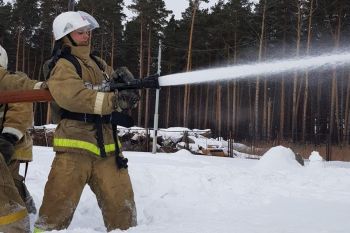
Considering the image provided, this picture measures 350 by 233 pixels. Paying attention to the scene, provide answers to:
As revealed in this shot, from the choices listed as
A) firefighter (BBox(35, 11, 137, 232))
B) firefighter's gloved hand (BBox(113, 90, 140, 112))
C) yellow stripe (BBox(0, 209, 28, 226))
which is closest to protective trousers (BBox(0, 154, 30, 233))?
yellow stripe (BBox(0, 209, 28, 226))

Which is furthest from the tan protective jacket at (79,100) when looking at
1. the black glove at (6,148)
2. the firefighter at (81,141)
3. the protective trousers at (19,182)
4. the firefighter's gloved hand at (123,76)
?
the protective trousers at (19,182)

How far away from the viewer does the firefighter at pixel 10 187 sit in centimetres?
328

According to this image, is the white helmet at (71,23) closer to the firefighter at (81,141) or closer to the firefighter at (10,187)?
the firefighter at (81,141)

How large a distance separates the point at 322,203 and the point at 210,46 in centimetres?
3504

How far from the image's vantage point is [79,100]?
10.8 ft

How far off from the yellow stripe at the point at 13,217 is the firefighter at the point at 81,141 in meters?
0.19

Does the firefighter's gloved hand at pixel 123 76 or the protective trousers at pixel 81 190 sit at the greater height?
the firefighter's gloved hand at pixel 123 76

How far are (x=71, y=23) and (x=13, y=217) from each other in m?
1.50

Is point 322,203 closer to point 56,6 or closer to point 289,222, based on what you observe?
point 289,222

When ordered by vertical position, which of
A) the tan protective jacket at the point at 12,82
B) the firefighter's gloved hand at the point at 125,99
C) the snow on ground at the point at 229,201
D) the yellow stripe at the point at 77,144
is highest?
the tan protective jacket at the point at 12,82

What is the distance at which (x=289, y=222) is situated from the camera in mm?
4555

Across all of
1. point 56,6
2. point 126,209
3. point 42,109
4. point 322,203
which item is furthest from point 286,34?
point 126,209

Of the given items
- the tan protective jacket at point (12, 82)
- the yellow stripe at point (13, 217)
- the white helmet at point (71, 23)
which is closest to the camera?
the yellow stripe at point (13, 217)

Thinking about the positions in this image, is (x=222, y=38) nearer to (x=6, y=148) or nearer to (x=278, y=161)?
(x=278, y=161)
